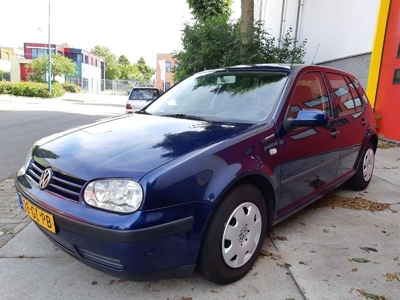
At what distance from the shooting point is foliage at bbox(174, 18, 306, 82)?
9953 mm

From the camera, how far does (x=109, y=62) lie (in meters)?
88.2

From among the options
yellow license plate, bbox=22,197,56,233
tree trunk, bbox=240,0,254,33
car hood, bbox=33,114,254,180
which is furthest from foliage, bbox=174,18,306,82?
yellow license plate, bbox=22,197,56,233

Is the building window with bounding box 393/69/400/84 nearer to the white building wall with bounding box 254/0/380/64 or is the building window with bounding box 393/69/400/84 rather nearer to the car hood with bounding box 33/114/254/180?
the white building wall with bounding box 254/0/380/64

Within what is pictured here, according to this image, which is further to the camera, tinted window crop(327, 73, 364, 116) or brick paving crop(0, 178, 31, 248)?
tinted window crop(327, 73, 364, 116)

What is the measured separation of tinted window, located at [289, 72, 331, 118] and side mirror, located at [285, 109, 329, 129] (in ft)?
0.41

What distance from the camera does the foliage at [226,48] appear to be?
32.7 feet

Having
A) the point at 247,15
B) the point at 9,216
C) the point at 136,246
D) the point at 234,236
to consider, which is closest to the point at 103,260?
the point at 136,246

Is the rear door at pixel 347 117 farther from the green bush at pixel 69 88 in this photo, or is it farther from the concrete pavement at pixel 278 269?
the green bush at pixel 69 88

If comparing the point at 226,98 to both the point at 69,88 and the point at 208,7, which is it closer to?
the point at 208,7

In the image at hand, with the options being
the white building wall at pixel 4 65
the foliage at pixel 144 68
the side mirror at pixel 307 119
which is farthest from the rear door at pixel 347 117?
the foliage at pixel 144 68

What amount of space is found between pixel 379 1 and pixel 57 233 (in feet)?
30.1

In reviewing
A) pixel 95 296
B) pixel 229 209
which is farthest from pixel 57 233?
pixel 229 209

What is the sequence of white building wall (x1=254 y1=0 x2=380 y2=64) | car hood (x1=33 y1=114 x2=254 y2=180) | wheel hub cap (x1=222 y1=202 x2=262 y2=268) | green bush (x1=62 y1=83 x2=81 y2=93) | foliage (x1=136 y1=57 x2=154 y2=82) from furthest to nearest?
foliage (x1=136 y1=57 x2=154 y2=82), green bush (x1=62 y1=83 x2=81 y2=93), white building wall (x1=254 y1=0 x2=380 y2=64), wheel hub cap (x1=222 y1=202 x2=262 y2=268), car hood (x1=33 y1=114 x2=254 y2=180)

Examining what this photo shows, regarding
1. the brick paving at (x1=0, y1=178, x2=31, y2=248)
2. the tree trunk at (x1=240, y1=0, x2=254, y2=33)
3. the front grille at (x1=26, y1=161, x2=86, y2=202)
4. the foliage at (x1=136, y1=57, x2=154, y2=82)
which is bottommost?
the brick paving at (x1=0, y1=178, x2=31, y2=248)
